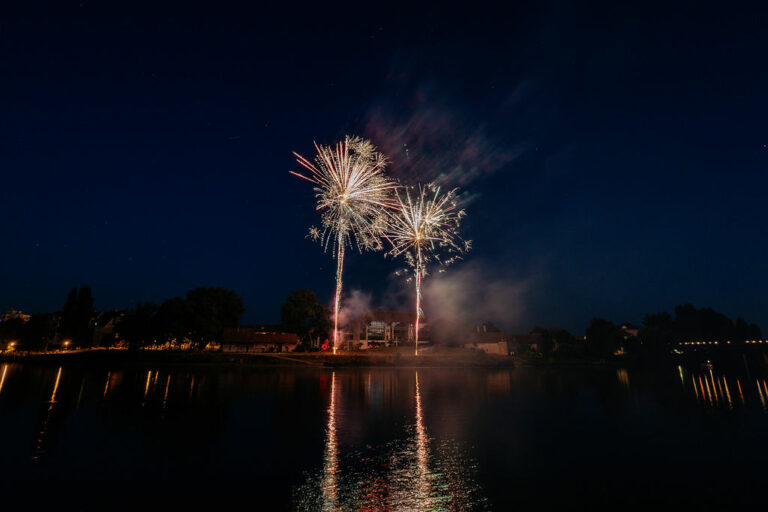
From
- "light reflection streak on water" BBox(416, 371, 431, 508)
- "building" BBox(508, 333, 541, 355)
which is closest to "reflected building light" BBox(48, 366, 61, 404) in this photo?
"light reflection streak on water" BBox(416, 371, 431, 508)

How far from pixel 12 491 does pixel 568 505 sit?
76.5 ft

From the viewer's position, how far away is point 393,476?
1689cm

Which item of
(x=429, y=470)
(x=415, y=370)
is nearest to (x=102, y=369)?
(x=415, y=370)

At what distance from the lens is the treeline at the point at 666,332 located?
109938 mm

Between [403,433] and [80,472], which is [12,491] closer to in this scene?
[80,472]

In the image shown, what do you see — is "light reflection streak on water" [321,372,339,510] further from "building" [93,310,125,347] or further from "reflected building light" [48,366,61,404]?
"building" [93,310,125,347]

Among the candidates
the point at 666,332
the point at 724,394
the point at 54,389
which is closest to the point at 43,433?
the point at 54,389

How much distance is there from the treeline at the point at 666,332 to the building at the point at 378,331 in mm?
55291

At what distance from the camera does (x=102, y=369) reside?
6419cm

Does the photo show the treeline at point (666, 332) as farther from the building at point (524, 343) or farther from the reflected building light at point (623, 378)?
the reflected building light at point (623, 378)

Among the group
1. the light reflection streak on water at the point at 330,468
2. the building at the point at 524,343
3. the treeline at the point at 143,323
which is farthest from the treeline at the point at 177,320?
the building at the point at 524,343

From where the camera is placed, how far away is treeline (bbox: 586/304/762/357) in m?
110

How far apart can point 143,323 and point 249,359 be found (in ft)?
103

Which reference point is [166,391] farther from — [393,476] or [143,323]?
[143,323]
